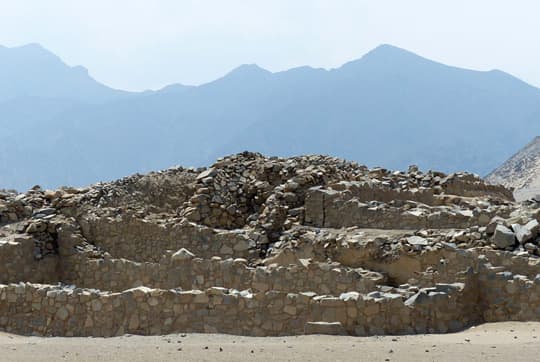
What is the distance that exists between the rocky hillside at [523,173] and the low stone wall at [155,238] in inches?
1323

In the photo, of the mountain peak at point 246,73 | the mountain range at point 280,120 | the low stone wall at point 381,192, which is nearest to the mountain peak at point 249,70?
the mountain peak at point 246,73

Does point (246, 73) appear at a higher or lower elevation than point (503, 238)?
higher

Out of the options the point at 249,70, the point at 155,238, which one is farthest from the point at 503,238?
the point at 249,70

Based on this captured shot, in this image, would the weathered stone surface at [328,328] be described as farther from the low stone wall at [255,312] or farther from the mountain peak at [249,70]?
the mountain peak at [249,70]

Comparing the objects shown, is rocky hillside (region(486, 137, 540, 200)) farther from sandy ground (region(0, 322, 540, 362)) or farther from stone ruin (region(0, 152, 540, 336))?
sandy ground (region(0, 322, 540, 362))

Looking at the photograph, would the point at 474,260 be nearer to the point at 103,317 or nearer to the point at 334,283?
the point at 334,283

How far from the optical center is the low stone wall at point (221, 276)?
989 cm

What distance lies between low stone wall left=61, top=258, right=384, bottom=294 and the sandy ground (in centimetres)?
237

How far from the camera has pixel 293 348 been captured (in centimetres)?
653

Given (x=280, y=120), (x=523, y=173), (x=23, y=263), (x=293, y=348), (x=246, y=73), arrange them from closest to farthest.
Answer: (x=293, y=348)
(x=23, y=263)
(x=523, y=173)
(x=280, y=120)
(x=246, y=73)

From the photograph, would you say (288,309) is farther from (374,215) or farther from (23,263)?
(23,263)

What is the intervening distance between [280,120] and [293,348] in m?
142

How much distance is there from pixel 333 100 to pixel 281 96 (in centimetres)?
1442

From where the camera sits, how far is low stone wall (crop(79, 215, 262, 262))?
13055 mm
